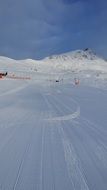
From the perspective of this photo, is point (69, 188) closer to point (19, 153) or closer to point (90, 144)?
point (19, 153)

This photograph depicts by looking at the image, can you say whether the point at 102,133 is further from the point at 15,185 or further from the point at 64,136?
the point at 15,185

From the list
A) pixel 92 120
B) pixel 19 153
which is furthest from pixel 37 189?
pixel 92 120

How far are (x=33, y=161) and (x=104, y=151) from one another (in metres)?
1.01

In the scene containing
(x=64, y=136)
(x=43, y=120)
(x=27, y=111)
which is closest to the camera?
(x=64, y=136)

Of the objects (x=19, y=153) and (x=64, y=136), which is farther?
(x=64, y=136)

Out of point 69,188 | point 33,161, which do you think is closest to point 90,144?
point 33,161

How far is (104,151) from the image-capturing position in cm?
338

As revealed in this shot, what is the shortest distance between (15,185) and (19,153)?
33.0 inches

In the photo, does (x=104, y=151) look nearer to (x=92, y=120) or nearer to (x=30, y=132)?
(x=30, y=132)

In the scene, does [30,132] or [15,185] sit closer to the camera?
[15,185]

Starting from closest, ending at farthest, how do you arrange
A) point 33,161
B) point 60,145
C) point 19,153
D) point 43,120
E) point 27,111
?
point 33,161 < point 19,153 < point 60,145 < point 43,120 < point 27,111

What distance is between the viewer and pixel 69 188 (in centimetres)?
244

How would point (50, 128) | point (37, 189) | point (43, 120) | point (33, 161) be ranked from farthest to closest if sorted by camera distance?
point (43, 120) → point (50, 128) → point (33, 161) → point (37, 189)

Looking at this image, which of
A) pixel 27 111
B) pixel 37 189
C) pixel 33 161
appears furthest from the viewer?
pixel 27 111
